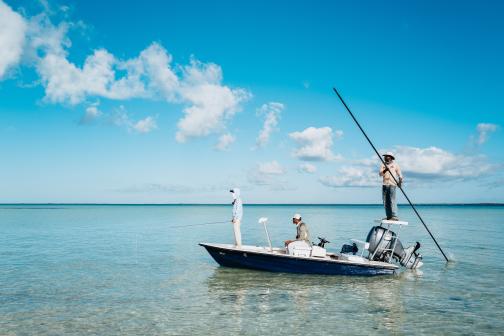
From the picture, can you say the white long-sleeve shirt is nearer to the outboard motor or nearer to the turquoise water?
the outboard motor

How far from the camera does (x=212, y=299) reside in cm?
1303

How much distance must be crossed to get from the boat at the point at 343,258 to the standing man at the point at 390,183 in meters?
0.57

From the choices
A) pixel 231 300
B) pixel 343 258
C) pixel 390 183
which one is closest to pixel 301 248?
pixel 343 258

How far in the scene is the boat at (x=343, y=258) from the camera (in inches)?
588

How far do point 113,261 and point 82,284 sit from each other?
6065mm

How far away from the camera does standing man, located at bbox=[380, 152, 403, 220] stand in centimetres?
1516

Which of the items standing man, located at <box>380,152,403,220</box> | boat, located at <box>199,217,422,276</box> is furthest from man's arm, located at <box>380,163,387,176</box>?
boat, located at <box>199,217,422,276</box>

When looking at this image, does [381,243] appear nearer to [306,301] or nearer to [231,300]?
[306,301]

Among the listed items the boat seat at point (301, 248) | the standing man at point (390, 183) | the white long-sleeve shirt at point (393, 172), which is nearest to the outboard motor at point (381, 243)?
the standing man at point (390, 183)

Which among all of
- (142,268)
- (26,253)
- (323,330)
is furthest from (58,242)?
(323,330)

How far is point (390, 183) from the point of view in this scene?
15180mm

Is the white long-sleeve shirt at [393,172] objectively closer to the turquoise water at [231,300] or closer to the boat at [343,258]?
the boat at [343,258]

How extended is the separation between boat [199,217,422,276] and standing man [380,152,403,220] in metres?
0.57

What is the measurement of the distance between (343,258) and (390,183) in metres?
3.32
